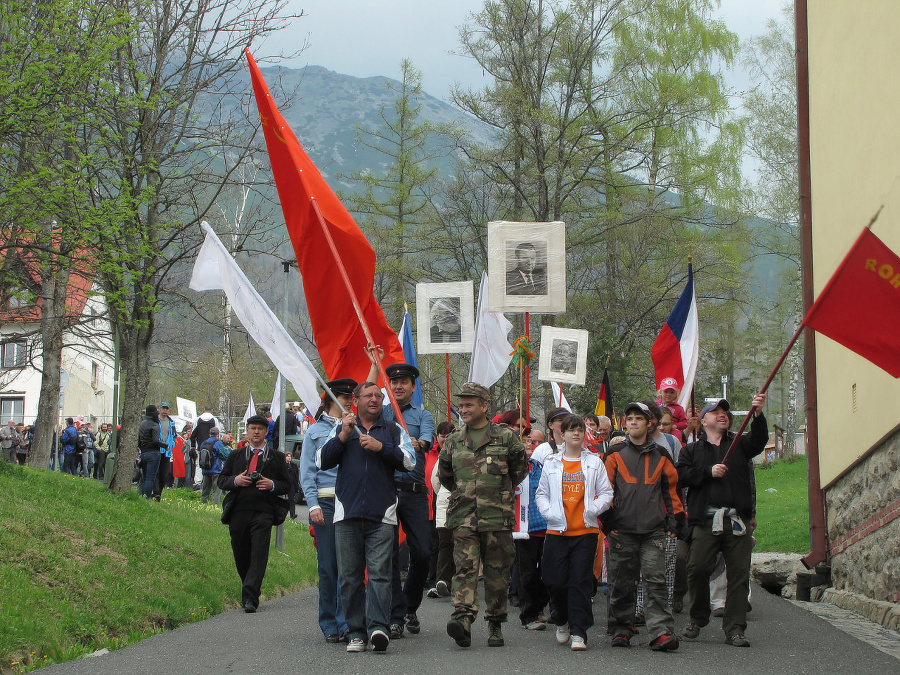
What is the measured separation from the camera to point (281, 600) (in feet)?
38.1

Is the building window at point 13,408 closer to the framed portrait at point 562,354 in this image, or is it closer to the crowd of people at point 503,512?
the framed portrait at point 562,354

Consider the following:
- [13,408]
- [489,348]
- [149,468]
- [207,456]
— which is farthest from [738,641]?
[13,408]

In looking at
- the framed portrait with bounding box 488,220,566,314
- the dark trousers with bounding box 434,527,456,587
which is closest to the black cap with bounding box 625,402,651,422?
the dark trousers with bounding box 434,527,456,587

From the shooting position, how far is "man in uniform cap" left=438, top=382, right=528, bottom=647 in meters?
7.91

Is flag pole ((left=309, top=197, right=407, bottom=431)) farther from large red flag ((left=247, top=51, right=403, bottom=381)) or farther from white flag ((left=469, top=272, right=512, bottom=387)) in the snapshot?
white flag ((left=469, top=272, right=512, bottom=387))

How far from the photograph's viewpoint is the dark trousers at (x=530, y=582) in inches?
375

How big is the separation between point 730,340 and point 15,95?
37.0 metres

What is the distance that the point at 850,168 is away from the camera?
11.6 m

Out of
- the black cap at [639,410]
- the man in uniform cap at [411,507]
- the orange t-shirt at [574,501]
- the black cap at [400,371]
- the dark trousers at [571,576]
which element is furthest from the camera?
the black cap at [400,371]

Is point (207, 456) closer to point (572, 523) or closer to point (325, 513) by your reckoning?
point (325, 513)

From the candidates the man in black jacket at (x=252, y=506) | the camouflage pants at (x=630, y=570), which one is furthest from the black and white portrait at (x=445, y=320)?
the camouflage pants at (x=630, y=570)

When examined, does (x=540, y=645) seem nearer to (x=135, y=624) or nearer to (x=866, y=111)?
(x=135, y=624)

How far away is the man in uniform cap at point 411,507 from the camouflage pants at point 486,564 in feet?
1.84

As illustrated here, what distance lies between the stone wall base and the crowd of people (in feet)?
6.29
